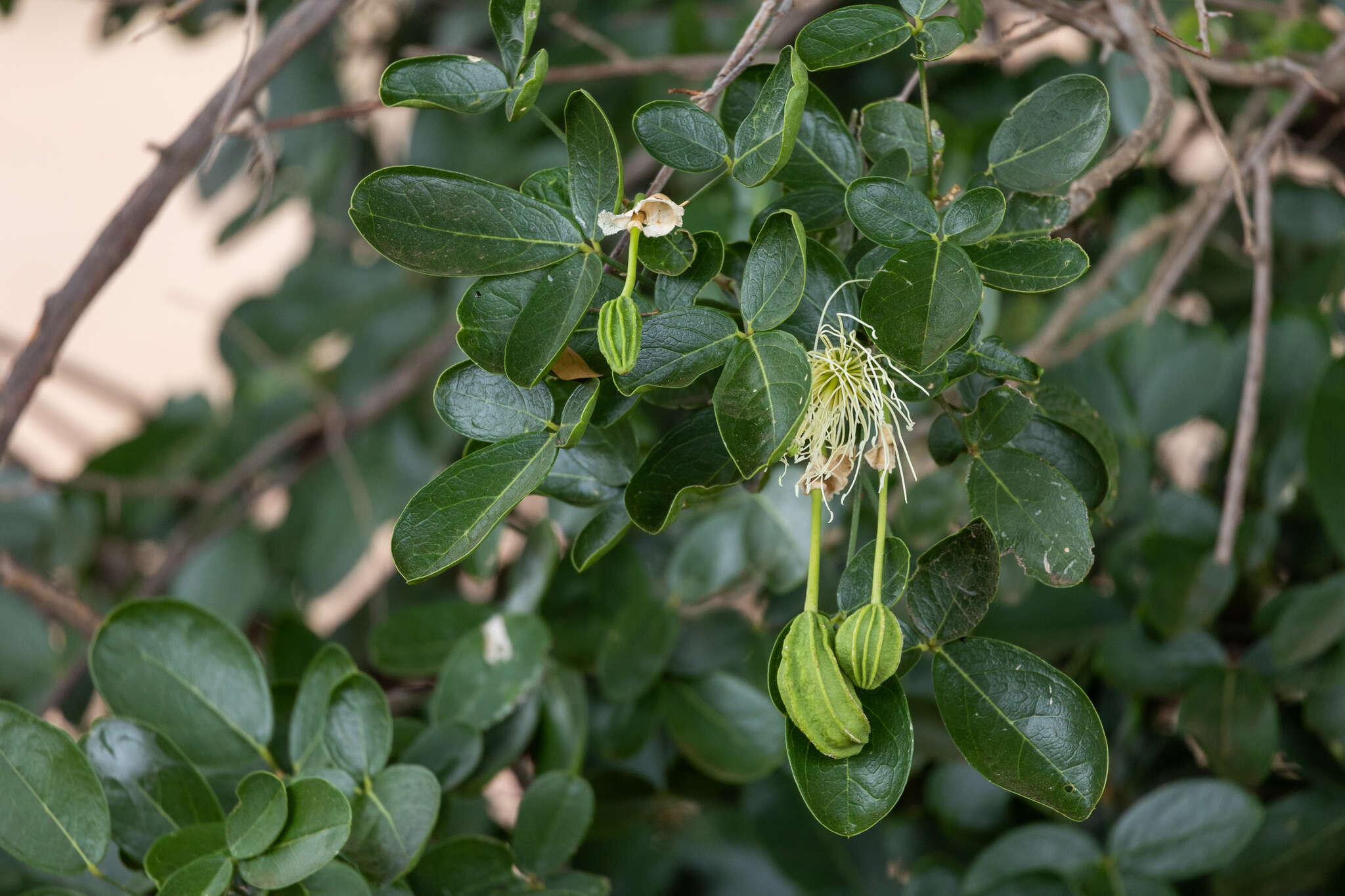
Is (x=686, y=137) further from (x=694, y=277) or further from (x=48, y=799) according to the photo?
(x=48, y=799)

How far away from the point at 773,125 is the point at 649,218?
26 millimetres

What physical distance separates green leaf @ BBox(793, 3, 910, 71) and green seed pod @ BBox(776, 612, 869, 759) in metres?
0.10

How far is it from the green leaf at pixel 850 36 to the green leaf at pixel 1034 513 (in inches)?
3.0

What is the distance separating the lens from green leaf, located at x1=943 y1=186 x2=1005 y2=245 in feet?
0.59

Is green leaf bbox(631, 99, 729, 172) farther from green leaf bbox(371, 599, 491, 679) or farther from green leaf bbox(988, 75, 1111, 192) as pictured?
green leaf bbox(371, 599, 491, 679)

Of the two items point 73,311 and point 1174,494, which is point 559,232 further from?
point 1174,494

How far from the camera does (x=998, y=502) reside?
0.63 feet

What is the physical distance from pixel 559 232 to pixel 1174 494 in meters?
0.26

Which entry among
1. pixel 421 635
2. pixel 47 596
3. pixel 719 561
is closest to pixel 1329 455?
pixel 719 561

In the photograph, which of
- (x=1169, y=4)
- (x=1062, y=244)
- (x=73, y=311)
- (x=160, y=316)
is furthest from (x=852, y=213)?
(x=160, y=316)

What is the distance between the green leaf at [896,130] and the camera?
0.69ft

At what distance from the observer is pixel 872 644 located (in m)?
0.17

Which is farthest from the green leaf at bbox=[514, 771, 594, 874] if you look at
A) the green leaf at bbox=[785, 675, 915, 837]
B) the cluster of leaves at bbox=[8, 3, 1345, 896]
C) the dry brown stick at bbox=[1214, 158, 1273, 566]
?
the dry brown stick at bbox=[1214, 158, 1273, 566]

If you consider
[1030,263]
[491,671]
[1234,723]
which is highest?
[1030,263]
